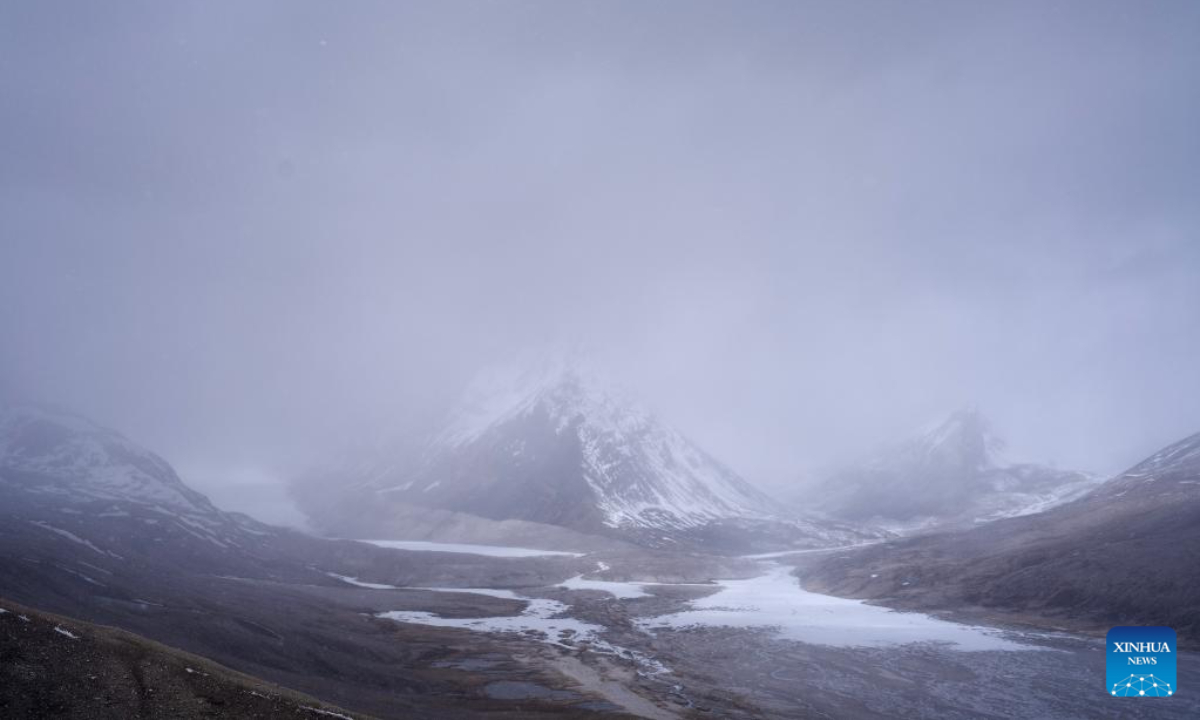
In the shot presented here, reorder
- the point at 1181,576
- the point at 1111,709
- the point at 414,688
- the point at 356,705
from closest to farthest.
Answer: the point at 356,705, the point at 1111,709, the point at 414,688, the point at 1181,576

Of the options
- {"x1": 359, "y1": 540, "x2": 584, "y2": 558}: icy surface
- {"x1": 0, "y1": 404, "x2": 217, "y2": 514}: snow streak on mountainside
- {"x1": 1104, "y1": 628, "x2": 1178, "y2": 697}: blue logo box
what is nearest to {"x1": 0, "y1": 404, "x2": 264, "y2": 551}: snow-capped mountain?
{"x1": 0, "y1": 404, "x2": 217, "y2": 514}: snow streak on mountainside

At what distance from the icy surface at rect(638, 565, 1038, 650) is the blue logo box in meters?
20.1

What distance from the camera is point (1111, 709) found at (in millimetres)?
47812

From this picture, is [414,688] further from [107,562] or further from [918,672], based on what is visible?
[107,562]

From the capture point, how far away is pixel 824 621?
89000 millimetres

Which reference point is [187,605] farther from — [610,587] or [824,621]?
[610,587]

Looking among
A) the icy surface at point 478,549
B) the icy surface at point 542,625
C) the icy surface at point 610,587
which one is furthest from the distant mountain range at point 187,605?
the icy surface at point 478,549

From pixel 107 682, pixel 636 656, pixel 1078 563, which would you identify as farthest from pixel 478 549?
pixel 107 682

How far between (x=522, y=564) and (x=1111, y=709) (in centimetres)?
11868

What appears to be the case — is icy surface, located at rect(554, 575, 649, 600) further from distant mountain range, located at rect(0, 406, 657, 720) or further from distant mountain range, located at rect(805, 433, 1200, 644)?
distant mountain range, located at rect(805, 433, 1200, 644)

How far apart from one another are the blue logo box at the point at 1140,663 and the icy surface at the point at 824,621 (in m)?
20.1

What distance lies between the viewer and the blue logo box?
1719 inches

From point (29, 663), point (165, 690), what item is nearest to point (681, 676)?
point (165, 690)

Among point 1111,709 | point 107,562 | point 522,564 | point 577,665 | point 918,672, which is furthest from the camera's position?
point 522,564
